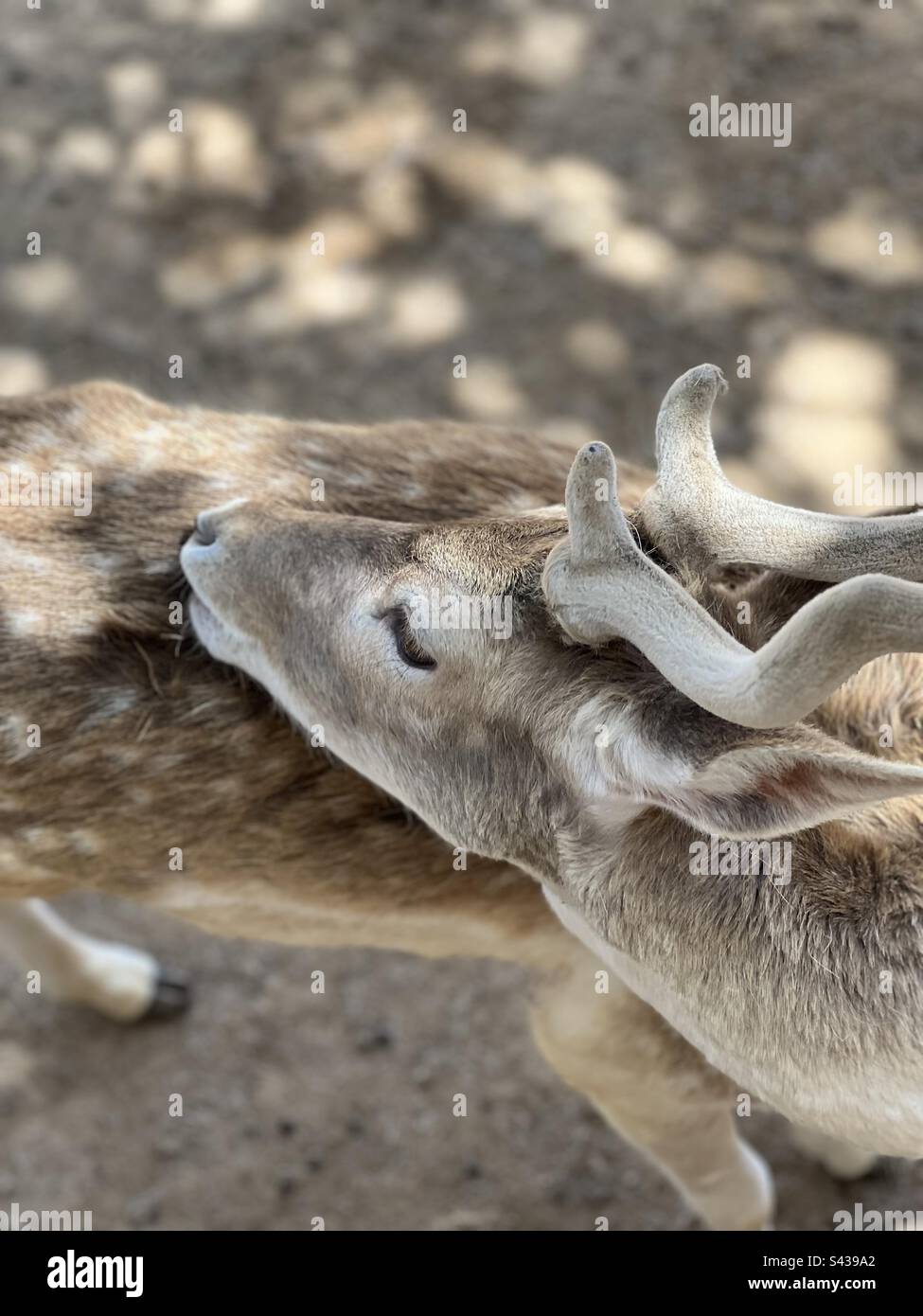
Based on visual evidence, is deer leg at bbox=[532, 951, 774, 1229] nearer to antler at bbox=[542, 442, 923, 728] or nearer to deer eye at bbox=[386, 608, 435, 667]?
deer eye at bbox=[386, 608, 435, 667]

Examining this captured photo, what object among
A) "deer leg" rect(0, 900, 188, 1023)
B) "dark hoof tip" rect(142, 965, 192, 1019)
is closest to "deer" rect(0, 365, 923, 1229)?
"deer leg" rect(0, 900, 188, 1023)

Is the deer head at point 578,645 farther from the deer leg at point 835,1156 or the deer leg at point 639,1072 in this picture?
the deer leg at point 835,1156

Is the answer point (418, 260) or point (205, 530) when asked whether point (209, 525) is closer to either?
point (205, 530)

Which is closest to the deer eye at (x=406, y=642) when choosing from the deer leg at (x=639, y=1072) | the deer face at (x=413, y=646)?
the deer face at (x=413, y=646)

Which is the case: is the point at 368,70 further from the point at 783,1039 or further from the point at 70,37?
the point at 783,1039
